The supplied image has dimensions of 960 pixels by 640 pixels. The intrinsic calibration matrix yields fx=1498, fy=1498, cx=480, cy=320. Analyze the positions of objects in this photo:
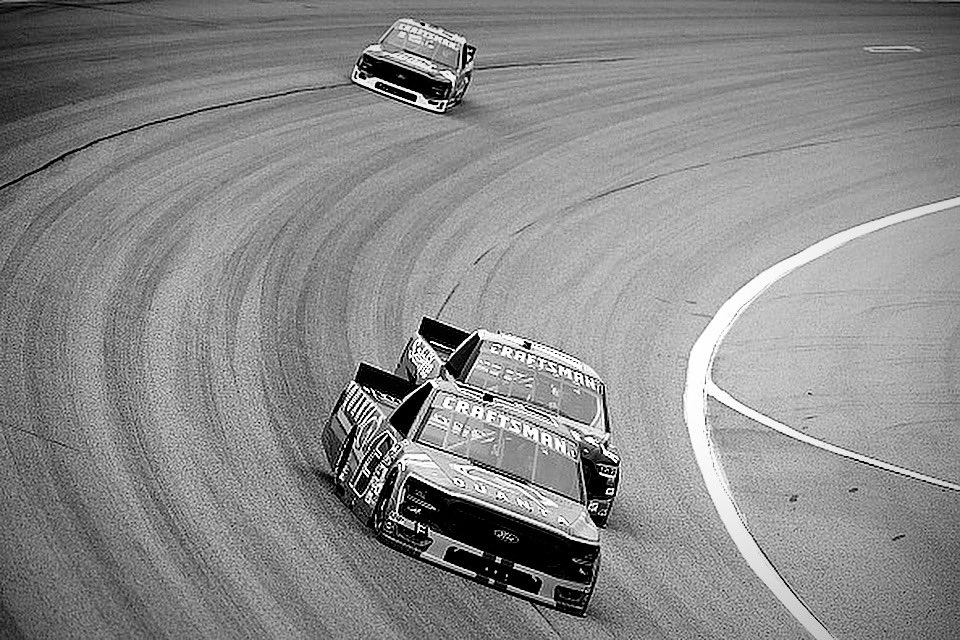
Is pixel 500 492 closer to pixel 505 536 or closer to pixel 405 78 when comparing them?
pixel 505 536

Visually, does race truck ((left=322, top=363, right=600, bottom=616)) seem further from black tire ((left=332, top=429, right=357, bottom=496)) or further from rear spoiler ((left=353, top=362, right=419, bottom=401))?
rear spoiler ((left=353, top=362, right=419, bottom=401))

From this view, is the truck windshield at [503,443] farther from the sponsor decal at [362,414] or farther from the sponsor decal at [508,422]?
the sponsor decal at [362,414]

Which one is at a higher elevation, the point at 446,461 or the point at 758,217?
the point at 758,217

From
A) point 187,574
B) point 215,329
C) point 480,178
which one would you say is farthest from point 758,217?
point 187,574

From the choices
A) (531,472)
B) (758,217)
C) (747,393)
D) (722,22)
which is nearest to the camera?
(531,472)

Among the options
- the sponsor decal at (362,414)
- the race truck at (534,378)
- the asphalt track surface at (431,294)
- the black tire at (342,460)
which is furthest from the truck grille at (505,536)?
the race truck at (534,378)

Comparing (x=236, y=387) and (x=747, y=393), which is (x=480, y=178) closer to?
(x=747, y=393)
